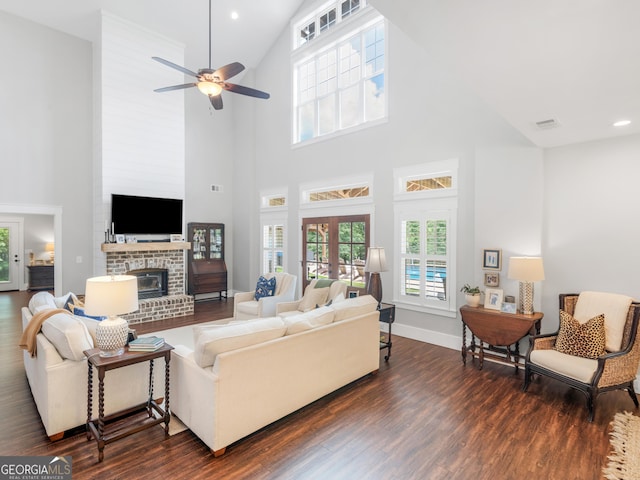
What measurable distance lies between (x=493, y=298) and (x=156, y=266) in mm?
5852

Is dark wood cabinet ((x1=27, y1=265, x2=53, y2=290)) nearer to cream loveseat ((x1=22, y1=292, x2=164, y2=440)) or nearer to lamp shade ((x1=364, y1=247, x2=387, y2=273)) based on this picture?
cream loveseat ((x1=22, y1=292, x2=164, y2=440))

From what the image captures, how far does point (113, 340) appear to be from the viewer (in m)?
2.40

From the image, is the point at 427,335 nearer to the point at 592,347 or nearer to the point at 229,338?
the point at 592,347

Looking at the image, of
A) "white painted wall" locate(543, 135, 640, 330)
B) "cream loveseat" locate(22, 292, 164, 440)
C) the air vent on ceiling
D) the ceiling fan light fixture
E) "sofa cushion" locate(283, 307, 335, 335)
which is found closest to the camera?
"cream loveseat" locate(22, 292, 164, 440)

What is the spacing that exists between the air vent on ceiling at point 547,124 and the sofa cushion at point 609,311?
176cm

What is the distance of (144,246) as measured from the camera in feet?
20.0

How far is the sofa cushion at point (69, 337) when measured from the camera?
2.43m

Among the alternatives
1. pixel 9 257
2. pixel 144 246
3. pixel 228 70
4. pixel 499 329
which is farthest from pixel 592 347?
pixel 9 257

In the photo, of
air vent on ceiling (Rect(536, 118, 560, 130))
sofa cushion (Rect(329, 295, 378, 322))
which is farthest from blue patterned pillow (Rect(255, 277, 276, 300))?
air vent on ceiling (Rect(536, 118, 560, 130))

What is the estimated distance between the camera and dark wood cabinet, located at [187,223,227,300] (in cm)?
753

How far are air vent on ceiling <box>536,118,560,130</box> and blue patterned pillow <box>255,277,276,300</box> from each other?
4.10m

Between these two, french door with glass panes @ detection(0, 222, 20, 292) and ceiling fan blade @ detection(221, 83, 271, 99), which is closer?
ceiling fan blade @ detection(221, 83, 271, 99)

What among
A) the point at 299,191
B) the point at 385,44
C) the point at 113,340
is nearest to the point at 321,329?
the point at 113,340

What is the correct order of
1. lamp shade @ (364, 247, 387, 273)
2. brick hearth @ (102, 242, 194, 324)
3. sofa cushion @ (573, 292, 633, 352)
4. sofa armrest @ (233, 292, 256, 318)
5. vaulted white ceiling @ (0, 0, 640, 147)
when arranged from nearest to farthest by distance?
vaulted white ceiling @ (0, 0, 640, 147) → sofa cushion @ (573, 292, 633, 352) → lamp shade @ (364, 247, 387, 273) → sofa armrest @ (233, 292, 256, 318) → brick hearth @ (102, 242, 194, 324)
